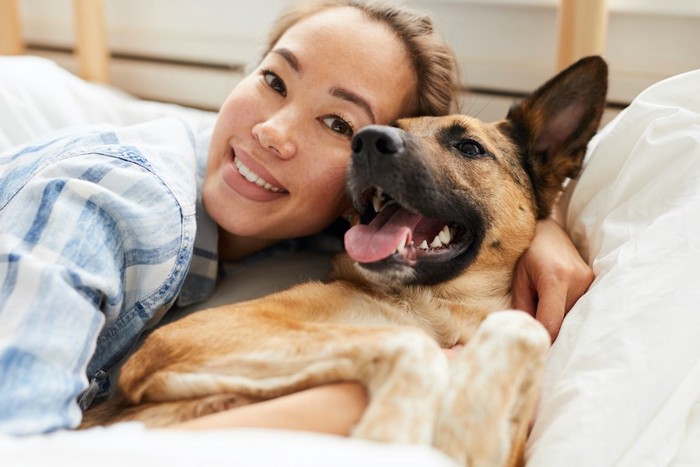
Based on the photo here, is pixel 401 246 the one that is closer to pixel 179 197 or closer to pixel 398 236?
pixel 398 236

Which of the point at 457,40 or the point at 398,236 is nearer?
the point at 398,236

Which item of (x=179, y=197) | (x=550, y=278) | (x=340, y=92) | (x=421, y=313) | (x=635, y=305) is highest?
(x=340, y=92)

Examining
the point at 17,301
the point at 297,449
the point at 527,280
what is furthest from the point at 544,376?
the point at 17,301

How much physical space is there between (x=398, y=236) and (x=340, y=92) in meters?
0.46

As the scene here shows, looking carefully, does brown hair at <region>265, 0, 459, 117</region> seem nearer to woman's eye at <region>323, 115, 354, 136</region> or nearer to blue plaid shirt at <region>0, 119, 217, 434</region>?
woman's eye at <region>323, 115, 354, 136</region>

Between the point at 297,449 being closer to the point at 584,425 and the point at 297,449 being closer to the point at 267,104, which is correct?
the point at 584,425

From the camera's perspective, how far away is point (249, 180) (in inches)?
76.4

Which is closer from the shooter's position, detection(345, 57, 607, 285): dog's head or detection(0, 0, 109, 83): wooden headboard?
detection(345, 57, 607, 285): dog's head

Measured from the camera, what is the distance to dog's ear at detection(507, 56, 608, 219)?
77.2 inches

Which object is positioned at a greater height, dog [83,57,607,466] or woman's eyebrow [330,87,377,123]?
woman's eyebrow [330,87,377,123]

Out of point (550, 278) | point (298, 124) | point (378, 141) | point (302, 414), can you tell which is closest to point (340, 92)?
point (298, 124)

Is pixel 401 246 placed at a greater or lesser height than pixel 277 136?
lesser

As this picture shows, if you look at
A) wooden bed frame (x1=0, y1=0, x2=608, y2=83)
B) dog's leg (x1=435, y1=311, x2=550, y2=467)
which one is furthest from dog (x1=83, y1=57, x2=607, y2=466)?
wooden bed frame (x1=0, y1=0, x2=608, y2=83)

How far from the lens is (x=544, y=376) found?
1451 millimetres
